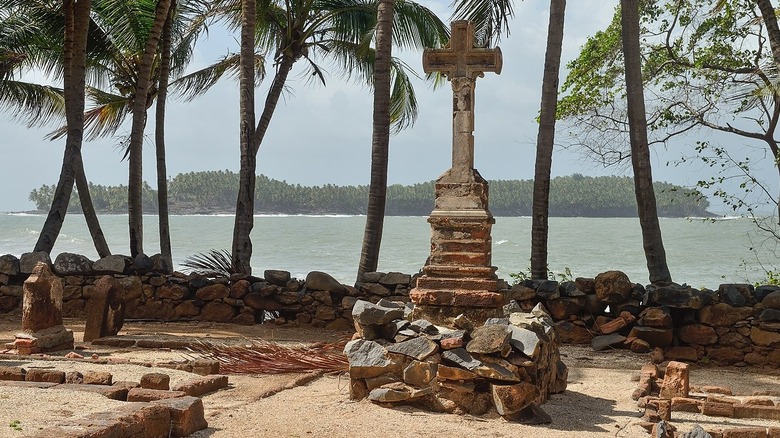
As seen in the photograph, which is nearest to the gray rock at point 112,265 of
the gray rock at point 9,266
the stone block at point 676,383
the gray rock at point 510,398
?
the gray rock at point 9,266

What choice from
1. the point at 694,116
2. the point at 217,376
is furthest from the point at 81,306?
the point at 694,116

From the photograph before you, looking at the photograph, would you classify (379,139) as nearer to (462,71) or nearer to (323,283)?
(323,283)

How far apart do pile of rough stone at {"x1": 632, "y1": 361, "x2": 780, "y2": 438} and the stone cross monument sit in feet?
5.44

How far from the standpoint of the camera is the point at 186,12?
1955cm

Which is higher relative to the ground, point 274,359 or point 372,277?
point 372,277

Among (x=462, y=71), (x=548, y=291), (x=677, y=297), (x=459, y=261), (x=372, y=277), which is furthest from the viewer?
(x=372, y=277)

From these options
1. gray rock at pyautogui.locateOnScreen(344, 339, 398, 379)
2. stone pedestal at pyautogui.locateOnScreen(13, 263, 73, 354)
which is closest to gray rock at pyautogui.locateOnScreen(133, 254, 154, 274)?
stone pedestal at pyautogui.locateOnScreen(13, 263, 73, 354)

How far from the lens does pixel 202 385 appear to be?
7703 mm

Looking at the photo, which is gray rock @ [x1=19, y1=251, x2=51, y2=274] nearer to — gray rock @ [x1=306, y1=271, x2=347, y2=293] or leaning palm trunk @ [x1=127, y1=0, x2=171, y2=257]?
leaning palm trunk @ [x1=127, y1=0, x2=171, y2=257]

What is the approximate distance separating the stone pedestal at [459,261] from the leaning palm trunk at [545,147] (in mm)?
4511

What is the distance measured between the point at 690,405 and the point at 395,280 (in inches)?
243

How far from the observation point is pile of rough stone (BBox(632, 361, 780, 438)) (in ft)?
20.2

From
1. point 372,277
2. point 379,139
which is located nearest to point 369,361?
point 372,277

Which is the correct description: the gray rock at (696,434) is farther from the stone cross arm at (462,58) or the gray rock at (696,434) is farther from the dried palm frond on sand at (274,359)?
the stone cross arm at (462,58)
